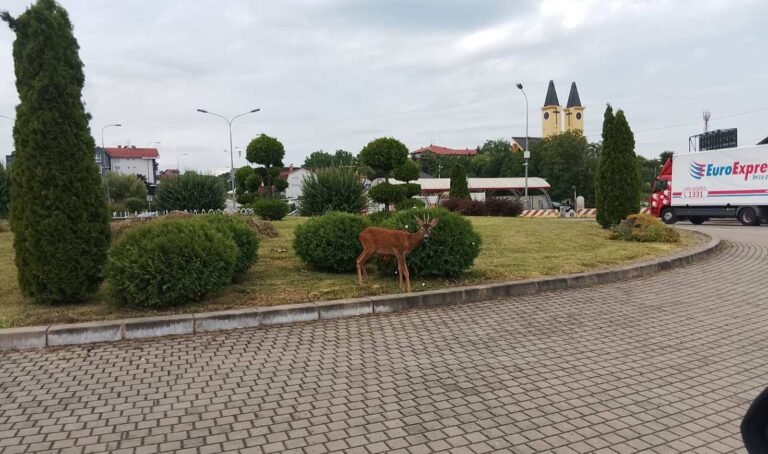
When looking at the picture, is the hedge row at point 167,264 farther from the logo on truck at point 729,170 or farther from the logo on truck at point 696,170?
the logo on truck at point 696,170

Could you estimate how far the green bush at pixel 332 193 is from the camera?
15398 mm

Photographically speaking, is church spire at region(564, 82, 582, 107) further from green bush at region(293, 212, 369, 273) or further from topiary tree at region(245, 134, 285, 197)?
green bush at region(293, 212, 369, 273)

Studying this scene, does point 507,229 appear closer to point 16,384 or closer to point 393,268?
point 393,268

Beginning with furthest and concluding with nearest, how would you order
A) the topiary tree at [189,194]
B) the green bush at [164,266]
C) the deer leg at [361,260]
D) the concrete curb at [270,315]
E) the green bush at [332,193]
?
the topiary tree at [189,194]
the green bush at [332,193]
the deer leg at [361,260]
the green bush at [164,266]
the concrete curb at [270,315]

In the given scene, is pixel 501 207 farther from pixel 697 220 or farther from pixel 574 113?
pixel 574 113

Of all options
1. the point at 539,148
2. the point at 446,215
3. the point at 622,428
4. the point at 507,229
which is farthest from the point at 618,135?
the point at 539,148

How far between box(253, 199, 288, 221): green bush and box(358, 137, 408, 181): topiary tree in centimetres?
673

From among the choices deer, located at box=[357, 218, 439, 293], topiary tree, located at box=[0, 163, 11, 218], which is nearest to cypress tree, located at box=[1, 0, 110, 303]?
deer, located at box=[357, 218, 439, 293]

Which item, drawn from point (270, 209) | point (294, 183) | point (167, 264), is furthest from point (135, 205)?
point (167, 264)

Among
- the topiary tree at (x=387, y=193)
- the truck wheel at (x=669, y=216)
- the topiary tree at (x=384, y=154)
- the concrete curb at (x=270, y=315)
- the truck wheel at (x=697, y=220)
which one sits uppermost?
the topiary tree at (x=384, y=154)

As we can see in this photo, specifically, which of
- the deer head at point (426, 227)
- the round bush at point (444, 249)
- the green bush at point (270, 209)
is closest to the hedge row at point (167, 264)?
the deer head at point (426, 227)

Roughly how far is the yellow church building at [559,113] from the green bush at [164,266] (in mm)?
110437

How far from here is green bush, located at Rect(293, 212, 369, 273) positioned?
30.0 ft

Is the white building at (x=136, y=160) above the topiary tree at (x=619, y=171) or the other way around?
above
